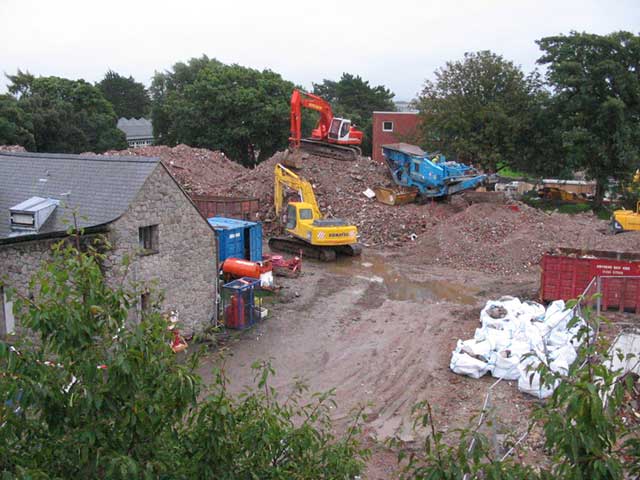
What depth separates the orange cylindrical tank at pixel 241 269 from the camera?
800 inches

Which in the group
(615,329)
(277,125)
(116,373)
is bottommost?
(615,329)

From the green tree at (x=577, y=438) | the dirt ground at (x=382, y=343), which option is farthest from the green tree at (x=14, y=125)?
the green tree at (x=577, y=438)

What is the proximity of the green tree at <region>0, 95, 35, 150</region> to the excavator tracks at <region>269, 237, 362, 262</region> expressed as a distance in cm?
2837

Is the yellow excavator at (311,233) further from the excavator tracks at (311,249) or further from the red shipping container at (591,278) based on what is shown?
the red shipping container at (591,278)

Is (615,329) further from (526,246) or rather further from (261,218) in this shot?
(261,218)

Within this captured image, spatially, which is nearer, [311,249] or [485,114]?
[311,249]

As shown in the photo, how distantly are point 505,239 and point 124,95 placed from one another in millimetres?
76938

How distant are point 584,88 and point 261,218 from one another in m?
19.8

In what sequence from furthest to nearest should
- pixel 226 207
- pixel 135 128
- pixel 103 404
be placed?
pixel 135 128 < pixel 226 207 < pixel 103 404

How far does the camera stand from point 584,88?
36781mm

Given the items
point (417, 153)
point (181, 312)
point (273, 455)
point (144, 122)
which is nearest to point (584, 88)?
point (417, 153)

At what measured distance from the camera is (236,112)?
52875 millimetres

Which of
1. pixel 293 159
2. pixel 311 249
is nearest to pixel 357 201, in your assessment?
pixel 293 159

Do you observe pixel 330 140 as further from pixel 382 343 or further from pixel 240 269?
pixel 382 343
